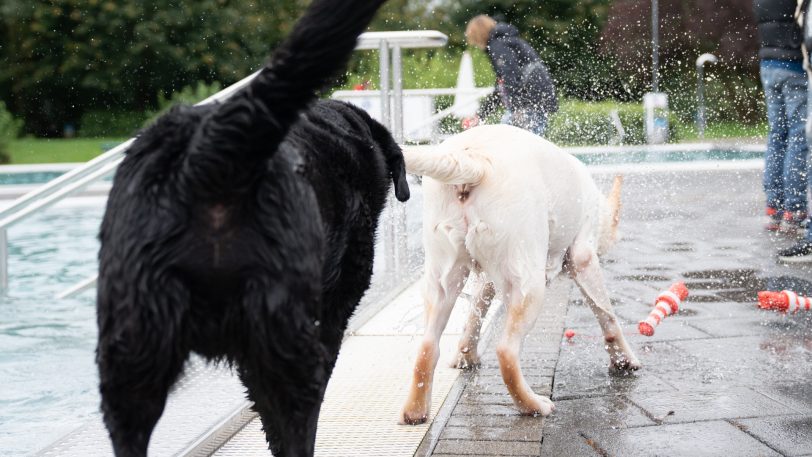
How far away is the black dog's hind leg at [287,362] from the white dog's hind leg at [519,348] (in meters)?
1.56

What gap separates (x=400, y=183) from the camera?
255cm

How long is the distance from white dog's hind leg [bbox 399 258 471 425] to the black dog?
1596 mm

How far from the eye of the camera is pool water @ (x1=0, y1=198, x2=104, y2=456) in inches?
164

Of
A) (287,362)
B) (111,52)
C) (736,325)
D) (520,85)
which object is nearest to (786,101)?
(520,85)

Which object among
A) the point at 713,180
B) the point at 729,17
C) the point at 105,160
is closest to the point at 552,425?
the point at 105,160

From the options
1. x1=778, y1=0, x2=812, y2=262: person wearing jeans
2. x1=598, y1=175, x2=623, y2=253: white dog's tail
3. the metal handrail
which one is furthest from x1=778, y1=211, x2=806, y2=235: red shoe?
x1=598, y1=175, x2=623, y2=253: white dog's tail

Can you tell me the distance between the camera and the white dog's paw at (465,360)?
417cm

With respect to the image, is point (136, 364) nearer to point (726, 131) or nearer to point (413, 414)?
point (413, 414)

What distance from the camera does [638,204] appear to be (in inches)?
436

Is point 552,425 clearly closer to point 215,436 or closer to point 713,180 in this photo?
point 215,436

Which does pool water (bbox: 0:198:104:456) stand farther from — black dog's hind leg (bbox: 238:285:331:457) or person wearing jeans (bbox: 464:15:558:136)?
person wearing jeans (bbox: 464:15:558:136)

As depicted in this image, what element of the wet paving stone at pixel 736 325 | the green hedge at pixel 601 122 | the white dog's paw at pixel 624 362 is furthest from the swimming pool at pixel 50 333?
the green hedge at pixel 601 122

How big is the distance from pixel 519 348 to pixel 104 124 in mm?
29553

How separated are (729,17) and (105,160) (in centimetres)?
3011
